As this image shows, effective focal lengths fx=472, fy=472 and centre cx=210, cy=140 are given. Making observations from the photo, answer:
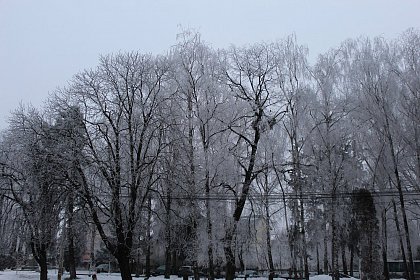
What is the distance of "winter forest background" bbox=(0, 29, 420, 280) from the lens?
2481cm

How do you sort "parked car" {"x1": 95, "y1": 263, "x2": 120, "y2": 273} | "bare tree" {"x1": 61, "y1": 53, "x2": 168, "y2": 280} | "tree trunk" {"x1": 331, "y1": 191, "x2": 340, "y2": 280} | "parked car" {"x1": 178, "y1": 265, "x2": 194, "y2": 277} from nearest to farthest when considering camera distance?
1. "bare tree" {"x1": 61, "y1": 53, "x2": 168, "y2": 280}
2. "tree trunk" {"x1": 331, "y1": 191, "x2": 340, "y2": 280}
3. "parked car" {"x1": 178, "y1": 265, "x2": 194, "y2": 277}
4. "parked car" {"x1": 95, "y1": 263, "x2": 120, "y2": 273}

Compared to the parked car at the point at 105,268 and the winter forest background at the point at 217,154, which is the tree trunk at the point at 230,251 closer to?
the winter forest background at the point at 217,154

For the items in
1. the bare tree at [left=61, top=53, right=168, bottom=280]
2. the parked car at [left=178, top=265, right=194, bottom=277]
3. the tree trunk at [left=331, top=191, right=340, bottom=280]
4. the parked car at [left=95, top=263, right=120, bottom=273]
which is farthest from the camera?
the parked car at [left=95, top=263, right=120, bottom=273]

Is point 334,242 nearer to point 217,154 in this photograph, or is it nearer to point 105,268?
point 217,154

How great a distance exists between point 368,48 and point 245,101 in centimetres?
1032

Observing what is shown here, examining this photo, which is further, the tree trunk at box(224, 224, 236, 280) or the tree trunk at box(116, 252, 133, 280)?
the tree trunk at box(224, 224, 236, 280)

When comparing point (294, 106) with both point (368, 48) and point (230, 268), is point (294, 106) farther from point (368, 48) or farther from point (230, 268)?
point (230, 268)

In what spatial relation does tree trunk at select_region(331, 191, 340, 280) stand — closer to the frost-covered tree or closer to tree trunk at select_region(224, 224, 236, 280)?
tree trunk at select_region(224, 224, 236, 280)

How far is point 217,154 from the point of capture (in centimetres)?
2662

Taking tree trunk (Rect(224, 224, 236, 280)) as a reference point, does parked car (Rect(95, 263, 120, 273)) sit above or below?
below

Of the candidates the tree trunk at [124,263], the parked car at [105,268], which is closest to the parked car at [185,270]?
the tree trunk at [124,263]

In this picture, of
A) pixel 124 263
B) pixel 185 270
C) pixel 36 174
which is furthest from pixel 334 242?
pixel 36 174

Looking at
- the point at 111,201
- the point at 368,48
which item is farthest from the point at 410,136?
the point at 111,201

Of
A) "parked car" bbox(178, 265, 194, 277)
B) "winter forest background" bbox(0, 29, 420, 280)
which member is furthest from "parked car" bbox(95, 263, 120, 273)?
"winter forest background" bbox(0, 29, 420, 280)
